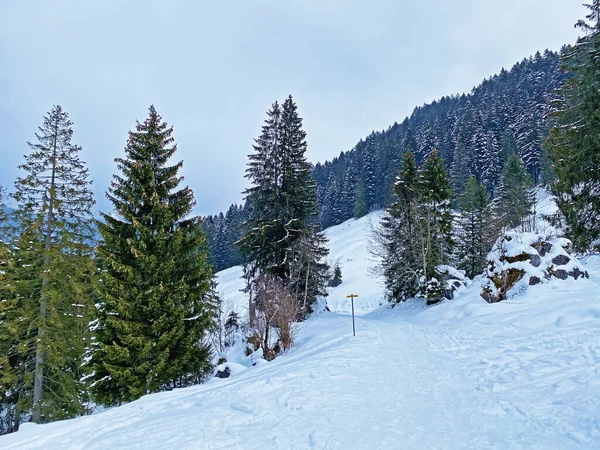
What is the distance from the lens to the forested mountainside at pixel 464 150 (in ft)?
189

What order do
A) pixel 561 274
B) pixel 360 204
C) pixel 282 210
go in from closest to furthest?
1. pixel 561 274
2. pixel 282 210
3. pixel 360 204

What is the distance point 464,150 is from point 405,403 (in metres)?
62.1

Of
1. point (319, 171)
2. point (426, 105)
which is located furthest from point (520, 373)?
point (426, 105)

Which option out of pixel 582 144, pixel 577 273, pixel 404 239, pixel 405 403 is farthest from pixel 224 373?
pixel 582 144

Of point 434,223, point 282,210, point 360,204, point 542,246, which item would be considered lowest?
point 542,246

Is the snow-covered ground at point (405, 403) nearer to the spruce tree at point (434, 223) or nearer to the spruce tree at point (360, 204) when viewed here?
the spruce tree at point (434, 223)

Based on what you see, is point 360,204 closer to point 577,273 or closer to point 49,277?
point 577,273

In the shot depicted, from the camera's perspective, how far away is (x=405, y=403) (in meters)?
5.29

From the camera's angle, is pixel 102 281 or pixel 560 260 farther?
pixel 560 260

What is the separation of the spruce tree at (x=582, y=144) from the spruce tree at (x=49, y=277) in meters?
20.6

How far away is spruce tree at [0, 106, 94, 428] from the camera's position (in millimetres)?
13109

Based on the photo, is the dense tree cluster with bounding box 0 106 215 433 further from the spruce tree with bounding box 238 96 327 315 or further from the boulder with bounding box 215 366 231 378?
the spruce tree with bounding box 238 96 327 315

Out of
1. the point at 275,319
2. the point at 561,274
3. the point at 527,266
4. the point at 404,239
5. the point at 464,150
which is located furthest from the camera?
the point at 464,150

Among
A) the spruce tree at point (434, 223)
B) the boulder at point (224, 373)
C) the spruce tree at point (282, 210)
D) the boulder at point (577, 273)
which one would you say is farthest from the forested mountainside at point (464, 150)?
the boulder at point (224, 373)
